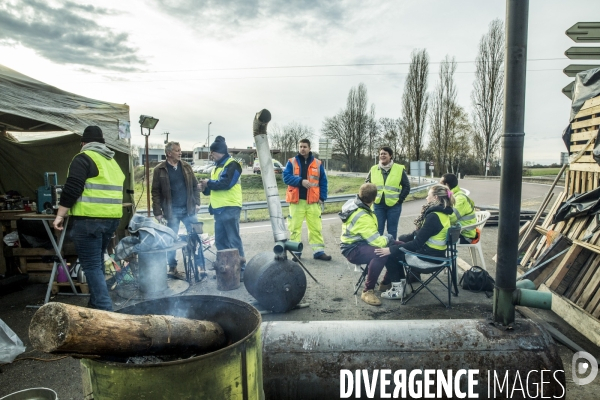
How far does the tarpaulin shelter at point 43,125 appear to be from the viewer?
4898mm

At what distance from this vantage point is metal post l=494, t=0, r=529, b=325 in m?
2.43

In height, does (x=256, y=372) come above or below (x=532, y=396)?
above

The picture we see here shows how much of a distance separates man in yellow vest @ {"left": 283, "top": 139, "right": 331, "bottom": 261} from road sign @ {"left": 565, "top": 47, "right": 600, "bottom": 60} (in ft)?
15.8

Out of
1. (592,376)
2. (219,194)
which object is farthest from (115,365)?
(219,194)

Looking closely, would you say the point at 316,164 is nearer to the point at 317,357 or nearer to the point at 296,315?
the point at 296,315

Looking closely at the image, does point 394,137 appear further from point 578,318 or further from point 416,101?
point 578,318

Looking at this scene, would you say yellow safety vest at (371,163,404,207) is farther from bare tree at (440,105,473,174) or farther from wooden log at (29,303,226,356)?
bare tree at (440,105,473,174)

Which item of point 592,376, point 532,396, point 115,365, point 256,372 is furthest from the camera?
point 592,376

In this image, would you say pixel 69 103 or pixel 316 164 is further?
pixel 316 164

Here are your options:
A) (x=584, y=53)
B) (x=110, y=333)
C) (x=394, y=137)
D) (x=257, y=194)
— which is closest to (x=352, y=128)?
(x=394, y=137)

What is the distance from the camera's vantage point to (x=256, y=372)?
1798mm

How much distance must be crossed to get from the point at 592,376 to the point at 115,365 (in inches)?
141

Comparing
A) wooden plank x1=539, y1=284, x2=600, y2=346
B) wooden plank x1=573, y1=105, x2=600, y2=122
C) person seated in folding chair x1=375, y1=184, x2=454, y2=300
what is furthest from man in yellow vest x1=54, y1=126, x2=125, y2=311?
wooden plank x1=573, y1=105, x2=600, y2=122

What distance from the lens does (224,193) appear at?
5.86 m
